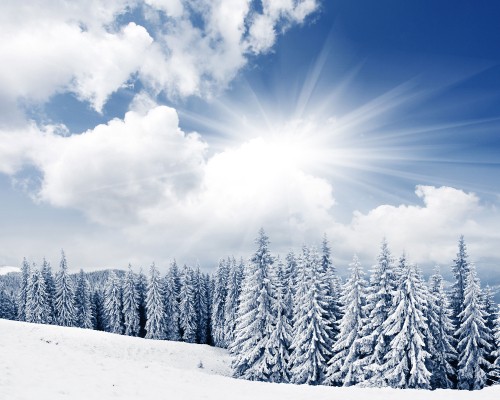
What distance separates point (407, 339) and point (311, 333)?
27.9ft

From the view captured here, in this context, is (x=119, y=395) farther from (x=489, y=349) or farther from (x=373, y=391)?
(x=489, y=349)

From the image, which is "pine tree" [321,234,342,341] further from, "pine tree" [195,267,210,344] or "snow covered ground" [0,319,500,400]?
"pine tree" [195,267,210,344]

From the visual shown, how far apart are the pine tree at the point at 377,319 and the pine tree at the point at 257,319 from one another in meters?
8.79

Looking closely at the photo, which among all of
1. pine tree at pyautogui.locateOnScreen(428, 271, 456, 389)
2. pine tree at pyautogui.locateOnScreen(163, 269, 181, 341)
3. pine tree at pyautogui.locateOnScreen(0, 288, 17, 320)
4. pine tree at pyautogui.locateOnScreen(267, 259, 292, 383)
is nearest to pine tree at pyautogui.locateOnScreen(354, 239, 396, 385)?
pine tree at pyautogui.locateOnScreen(428, 271, 456, 389)

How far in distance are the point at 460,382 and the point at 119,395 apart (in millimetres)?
33014

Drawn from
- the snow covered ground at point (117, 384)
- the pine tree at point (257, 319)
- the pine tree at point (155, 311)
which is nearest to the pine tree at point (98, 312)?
the pine tree at point (155, 311)

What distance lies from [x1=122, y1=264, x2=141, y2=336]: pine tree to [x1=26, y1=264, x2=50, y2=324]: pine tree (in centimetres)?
1325

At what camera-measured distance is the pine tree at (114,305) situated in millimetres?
66875

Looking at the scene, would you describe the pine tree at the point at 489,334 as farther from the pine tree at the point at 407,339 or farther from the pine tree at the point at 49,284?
the pine tree at the point at 49,284

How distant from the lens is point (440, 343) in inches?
1271

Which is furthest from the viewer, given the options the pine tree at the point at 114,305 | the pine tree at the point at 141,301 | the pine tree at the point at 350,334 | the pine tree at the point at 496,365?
the pine tree at the point at 141,301

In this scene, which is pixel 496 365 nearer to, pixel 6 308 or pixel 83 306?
pixel 83 306

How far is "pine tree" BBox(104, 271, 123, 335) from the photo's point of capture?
6688 cm

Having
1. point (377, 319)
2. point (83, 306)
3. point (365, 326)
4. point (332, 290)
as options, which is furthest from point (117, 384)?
point (83, 306)
